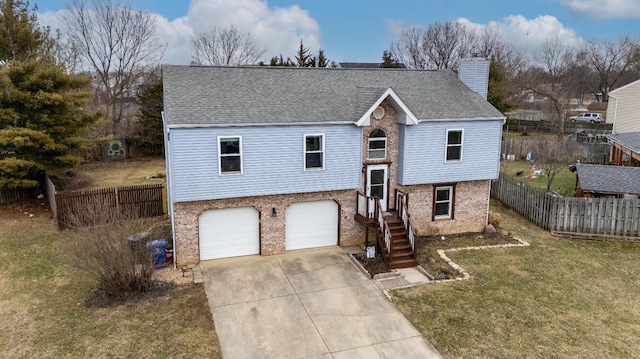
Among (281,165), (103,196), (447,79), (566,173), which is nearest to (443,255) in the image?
(281,165)

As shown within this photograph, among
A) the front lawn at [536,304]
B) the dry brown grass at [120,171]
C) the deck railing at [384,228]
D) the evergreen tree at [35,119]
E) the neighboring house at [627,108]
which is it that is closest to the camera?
the front lawn at [536,304]

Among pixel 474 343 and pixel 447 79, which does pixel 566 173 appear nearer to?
pixel 447 79

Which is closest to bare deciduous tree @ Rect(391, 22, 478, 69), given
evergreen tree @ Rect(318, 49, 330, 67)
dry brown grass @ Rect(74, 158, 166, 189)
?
evergreen tree @ Rect(318, 49, 330, 67)

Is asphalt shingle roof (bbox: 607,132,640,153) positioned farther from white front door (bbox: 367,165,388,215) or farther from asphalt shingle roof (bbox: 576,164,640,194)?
white front door (bbox: 367,165,388,215)

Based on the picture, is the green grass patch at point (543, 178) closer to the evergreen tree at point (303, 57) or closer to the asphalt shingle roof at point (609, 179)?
the asphalt shingle roof at point (609, 179)

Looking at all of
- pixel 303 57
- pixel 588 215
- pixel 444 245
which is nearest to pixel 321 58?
pixel 303 57

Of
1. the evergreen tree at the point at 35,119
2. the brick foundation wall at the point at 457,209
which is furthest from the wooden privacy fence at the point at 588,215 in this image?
the evergreen tree at the point at 35,119
